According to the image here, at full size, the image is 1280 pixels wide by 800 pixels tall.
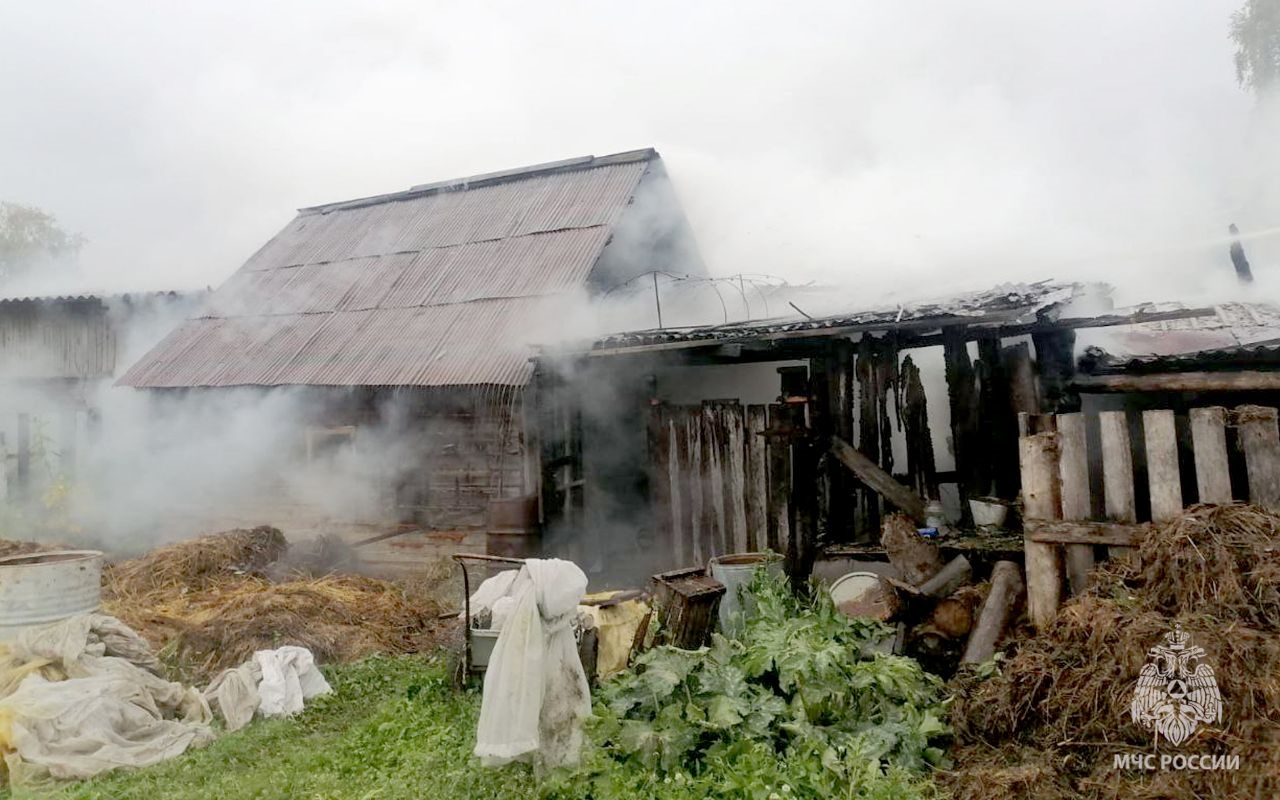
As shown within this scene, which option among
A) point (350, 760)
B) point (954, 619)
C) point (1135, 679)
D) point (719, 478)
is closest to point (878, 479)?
point (954, 619)

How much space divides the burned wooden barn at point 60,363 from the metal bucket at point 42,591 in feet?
31.3

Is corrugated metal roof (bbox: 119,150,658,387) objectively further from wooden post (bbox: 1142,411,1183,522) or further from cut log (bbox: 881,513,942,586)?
wooden post (bbox: 1142,411,1183,522)

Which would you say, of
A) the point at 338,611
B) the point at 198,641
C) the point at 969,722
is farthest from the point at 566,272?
the point at 969,722

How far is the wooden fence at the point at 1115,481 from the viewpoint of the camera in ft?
16.4

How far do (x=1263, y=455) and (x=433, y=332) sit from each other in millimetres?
9955

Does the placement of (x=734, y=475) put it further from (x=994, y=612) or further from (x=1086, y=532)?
(x=1086, y=532)

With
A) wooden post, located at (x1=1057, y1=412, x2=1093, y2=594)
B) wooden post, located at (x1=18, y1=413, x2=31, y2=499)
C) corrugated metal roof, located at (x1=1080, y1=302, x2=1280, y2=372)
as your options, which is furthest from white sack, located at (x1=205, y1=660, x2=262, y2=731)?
wooden post, located at (x1=18, y1=413, x2=31, y2=499)

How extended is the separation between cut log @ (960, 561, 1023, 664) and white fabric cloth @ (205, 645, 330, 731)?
5769 mm

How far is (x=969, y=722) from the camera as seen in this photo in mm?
4668

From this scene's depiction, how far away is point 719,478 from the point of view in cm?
853

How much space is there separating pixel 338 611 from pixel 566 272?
19.4ft

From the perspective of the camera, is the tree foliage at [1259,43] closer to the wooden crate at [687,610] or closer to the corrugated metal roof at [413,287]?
the corrugated metal roof at [413,287]

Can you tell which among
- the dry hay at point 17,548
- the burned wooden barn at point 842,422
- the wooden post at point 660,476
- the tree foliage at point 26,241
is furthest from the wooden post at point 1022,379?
the tree foliage at point 26,241

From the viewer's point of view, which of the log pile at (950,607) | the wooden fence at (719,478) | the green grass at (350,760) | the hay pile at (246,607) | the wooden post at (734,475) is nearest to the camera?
the green grass at (350,760)
